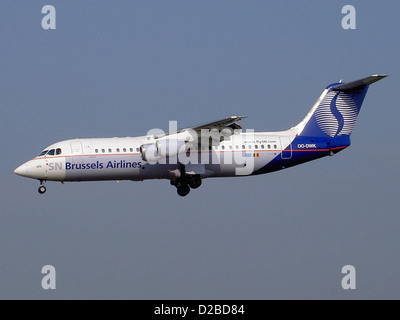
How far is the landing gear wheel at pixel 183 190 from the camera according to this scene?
3794 centimetres

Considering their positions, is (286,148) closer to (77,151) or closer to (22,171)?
(77,151)

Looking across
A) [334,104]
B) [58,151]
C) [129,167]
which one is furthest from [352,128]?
[58,151]

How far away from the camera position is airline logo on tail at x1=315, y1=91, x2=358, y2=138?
3950 centimetres

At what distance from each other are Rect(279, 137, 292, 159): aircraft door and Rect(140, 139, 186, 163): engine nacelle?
5184mm

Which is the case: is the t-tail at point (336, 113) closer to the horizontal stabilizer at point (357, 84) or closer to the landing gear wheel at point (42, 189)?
the horizontal stabilizer at point (357, 84)

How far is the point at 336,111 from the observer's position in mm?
39781

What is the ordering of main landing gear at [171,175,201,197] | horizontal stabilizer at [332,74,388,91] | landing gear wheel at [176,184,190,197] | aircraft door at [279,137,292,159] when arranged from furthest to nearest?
horizontal stabilizer at [332,74,388,91]
aircraft door at [279,137,292,159]
landing gear wheel at [176,184,190,197]
main landing gear at [171,175,201,197]

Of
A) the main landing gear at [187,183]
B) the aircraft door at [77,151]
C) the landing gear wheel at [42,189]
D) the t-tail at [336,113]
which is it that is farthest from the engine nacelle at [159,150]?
the t-tail at [336,113]

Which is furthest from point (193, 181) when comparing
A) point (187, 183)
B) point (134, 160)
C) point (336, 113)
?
point (336, 113)

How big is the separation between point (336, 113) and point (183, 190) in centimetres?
832

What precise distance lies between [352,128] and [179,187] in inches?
350

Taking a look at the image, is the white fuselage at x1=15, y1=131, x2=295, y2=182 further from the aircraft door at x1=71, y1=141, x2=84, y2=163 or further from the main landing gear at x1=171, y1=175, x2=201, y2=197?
the main landing gear at x1=171, y1=175, x2=201, y2=197

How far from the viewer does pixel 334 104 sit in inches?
1571

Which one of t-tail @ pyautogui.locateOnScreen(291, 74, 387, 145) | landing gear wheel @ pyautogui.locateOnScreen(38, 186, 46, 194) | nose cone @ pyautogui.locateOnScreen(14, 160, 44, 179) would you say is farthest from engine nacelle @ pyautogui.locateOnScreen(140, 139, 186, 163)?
t-tail @ pyautogui.locateOnScreen(291, 74, 387, 145)
